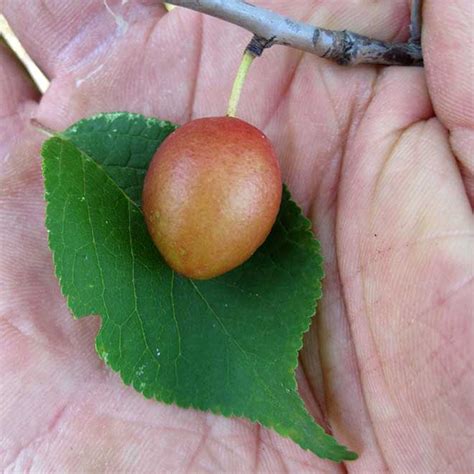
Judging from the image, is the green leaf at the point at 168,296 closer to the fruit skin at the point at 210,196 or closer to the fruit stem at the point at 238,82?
the fruit skin at the point at 210,196

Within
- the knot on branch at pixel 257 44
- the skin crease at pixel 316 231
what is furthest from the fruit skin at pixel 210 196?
the skin crease at pixel 316 231

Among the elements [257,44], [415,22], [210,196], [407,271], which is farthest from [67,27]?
[407,271]

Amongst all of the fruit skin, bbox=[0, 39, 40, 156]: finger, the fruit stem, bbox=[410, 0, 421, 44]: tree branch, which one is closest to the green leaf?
the fruit skin

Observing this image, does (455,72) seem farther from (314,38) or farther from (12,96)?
(12,96)

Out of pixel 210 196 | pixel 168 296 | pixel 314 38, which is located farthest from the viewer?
pixel 314 38

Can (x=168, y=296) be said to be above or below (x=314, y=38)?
below

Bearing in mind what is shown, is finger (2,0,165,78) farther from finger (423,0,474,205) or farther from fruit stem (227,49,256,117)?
finger (423,0,474,205)

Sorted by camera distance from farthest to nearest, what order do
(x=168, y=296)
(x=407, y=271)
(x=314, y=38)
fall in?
1. (x=314, y=38)
2. (x=168, y=296)
3. (x=407, y=271)
